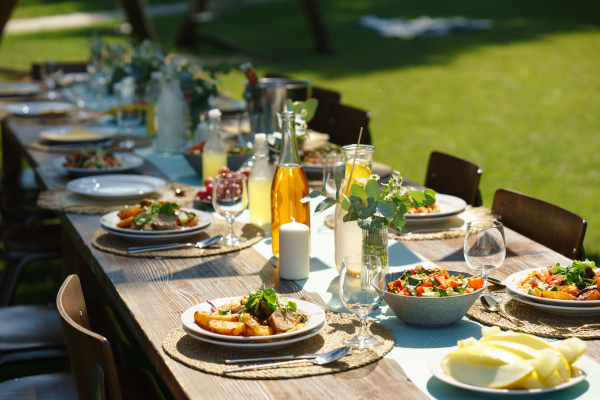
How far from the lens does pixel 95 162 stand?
3062mm

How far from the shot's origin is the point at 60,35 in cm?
1534

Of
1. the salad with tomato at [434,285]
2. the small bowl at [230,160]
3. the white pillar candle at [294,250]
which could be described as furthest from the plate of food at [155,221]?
the salad with tomato at [434,285]

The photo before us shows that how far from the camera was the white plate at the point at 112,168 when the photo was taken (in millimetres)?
2987

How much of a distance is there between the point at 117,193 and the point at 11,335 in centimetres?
58

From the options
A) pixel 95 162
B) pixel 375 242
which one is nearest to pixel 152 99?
pixel 95 162

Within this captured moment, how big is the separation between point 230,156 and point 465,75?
8342 millimetres

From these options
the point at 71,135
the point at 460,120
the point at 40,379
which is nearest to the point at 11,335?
the point at 40,379

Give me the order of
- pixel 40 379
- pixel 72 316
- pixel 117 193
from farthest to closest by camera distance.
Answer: pixel 117 193
pixel 40 379
pixel 72 316

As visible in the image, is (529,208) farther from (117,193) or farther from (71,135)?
(71,135)

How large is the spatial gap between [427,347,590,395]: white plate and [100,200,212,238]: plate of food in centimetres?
104

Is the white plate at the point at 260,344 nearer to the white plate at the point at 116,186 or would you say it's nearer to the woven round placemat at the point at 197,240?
the woven round placemat at the point at 197,240

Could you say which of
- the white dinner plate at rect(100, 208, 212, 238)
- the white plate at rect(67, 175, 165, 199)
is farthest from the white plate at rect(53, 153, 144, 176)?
the white dinner plate at rect(100, 208, 212, 238)

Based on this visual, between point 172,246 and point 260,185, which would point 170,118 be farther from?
point 172,246

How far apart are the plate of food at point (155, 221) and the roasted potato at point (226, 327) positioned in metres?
0.73
